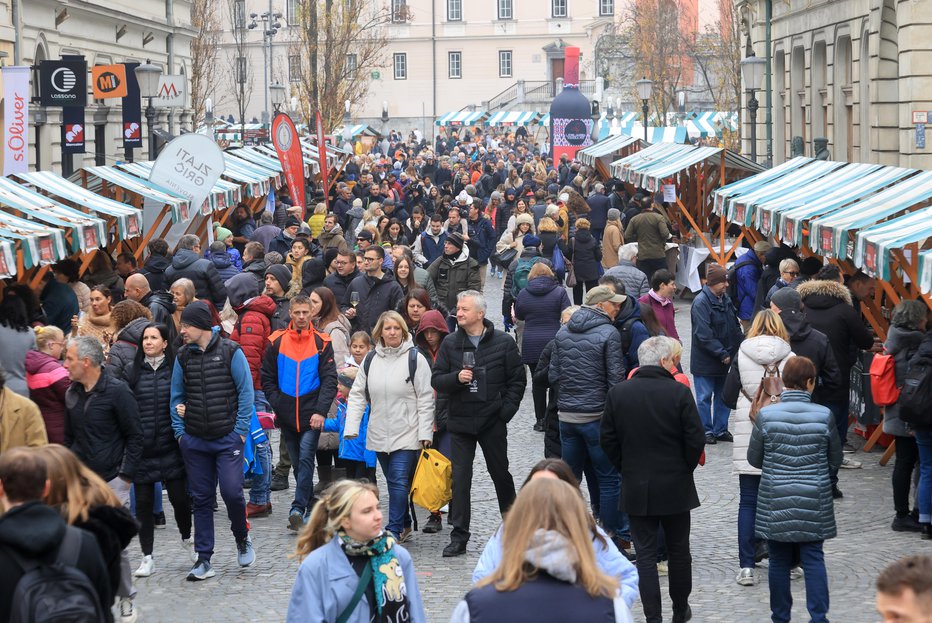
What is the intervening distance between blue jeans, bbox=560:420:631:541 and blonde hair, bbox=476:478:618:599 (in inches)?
194

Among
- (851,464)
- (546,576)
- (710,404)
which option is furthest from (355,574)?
(710,404)

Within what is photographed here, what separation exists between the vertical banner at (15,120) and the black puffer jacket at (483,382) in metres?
11.3

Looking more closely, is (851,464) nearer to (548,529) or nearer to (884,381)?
(884,381)

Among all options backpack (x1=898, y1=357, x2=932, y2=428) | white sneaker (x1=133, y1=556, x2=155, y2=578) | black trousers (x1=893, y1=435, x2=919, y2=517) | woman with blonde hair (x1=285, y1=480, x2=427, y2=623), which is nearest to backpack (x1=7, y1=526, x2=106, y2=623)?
woman with blonde hair (x1=285, y1=480, x2=427, y2=623)

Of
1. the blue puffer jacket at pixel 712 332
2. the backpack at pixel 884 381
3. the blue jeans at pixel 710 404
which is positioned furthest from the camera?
the blue jeans at pixel 710 404

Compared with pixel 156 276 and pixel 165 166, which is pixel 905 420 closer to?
pixel 156 276

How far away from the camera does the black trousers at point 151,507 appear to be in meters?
9.20

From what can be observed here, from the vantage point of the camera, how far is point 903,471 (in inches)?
407

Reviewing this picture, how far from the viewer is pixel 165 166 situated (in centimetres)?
1895

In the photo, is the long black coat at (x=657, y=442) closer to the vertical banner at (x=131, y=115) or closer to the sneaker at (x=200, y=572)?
the sneaker at (x=200, y=572)

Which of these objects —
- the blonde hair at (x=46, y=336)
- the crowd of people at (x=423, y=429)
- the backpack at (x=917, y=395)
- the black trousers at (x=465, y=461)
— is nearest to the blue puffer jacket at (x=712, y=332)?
the crowd of people at (x=423, y=429)

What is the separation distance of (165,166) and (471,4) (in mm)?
76783

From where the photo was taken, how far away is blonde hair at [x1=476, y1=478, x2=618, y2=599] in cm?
445

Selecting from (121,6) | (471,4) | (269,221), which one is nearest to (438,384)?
(269,221)
